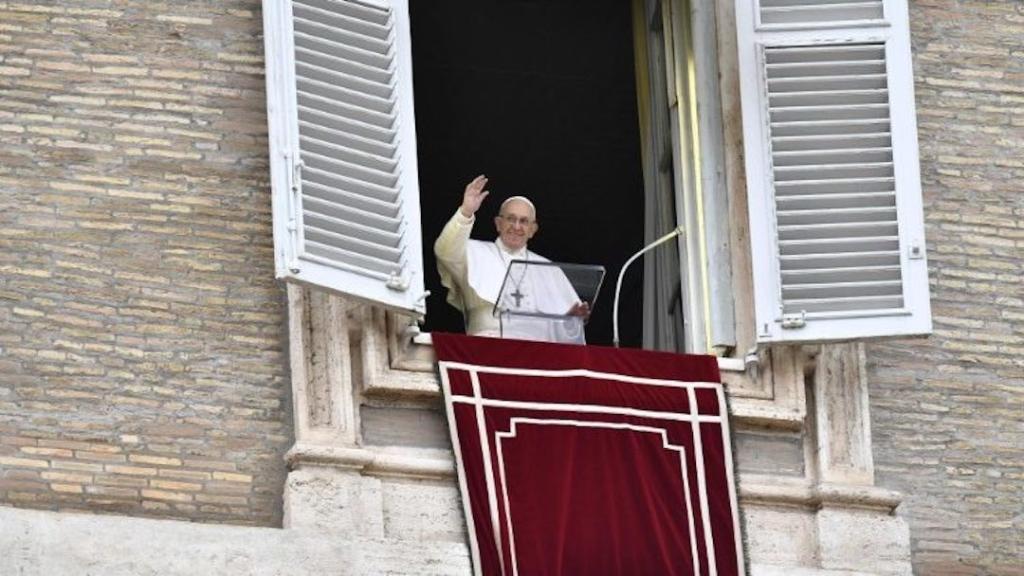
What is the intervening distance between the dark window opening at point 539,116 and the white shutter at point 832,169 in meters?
2.84

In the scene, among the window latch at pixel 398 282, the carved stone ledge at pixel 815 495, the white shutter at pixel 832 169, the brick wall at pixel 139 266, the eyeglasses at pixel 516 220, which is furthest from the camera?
the eyeglasses at pixel 516 220

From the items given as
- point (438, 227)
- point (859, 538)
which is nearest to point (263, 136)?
Answer: point (859, 538)

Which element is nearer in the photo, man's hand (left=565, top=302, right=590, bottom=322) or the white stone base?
the white stone base

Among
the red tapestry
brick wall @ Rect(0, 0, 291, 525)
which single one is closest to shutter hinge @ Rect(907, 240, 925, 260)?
the red tapestry

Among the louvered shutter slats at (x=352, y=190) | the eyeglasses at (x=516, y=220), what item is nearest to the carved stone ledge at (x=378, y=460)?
the louvered shutter slats at (x=352, y=190)

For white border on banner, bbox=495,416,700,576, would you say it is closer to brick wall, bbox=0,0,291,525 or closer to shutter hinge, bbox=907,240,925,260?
brick wall, bbox=0,0,291,525

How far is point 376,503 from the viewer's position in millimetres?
15742

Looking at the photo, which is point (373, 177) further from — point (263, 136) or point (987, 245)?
point (987, 245)

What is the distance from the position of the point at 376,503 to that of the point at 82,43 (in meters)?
2.04

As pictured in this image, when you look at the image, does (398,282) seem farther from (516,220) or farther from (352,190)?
(516,220)

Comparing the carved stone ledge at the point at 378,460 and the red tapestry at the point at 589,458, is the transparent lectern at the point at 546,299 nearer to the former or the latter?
the red tapestry at the point at 589,458

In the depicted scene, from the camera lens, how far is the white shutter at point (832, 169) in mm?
16438

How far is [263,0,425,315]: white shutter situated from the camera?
1588 cm

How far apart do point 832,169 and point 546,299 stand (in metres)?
1.17
